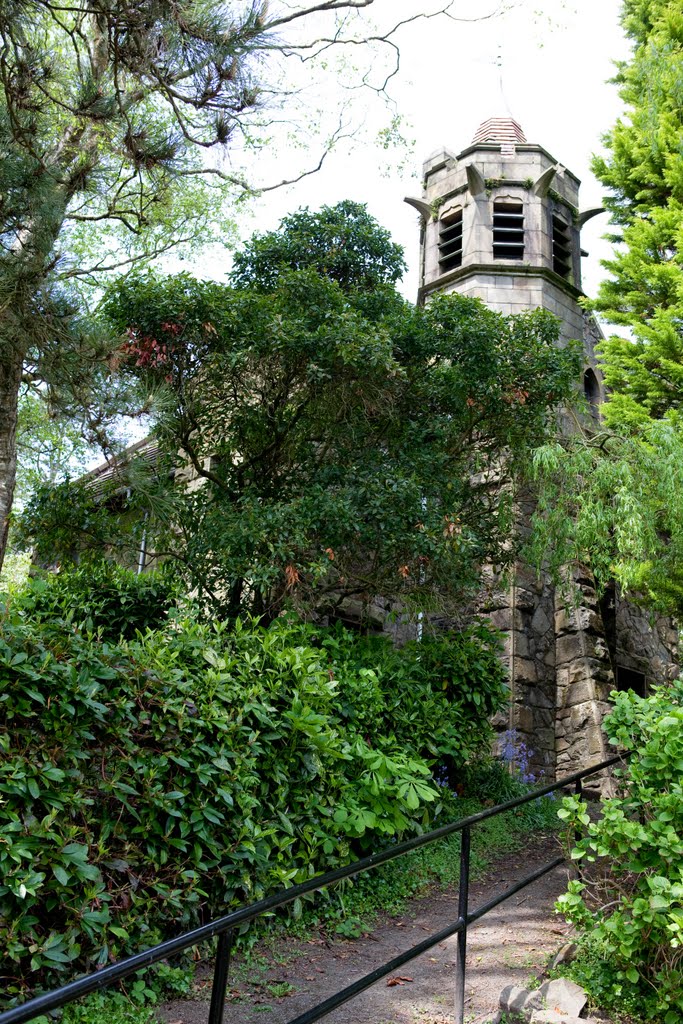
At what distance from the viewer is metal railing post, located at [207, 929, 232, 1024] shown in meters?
2.29

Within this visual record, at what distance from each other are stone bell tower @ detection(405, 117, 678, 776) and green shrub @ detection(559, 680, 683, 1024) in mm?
6463

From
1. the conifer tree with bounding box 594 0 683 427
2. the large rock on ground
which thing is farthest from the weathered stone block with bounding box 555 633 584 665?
the large rock on ground

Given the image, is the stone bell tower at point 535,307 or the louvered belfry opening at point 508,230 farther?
the louvered belfry opening at point 508,230

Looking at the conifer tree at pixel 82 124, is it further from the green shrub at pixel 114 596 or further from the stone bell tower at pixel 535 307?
the stone bell tower at pixel 535 307

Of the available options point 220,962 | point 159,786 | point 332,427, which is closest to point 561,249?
point 332,427

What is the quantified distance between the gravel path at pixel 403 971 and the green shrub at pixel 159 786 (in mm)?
419

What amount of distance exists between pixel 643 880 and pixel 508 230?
12127 millimetres

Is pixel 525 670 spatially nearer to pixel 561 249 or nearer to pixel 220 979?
pixel 561 249

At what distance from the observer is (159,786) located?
15.0 feet

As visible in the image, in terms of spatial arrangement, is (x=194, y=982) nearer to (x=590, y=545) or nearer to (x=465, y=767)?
(x=465, y=767)

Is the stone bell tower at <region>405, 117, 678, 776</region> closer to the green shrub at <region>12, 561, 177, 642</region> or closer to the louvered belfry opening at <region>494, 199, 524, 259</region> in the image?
the louvered belfry opening at <region>494, 199, 524, 259</region>

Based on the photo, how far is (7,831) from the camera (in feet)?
12.7

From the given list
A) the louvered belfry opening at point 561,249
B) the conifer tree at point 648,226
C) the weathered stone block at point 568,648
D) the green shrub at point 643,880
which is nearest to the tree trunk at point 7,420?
the green shrub at point 643,880

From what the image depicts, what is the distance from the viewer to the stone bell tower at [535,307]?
37.4 feet
